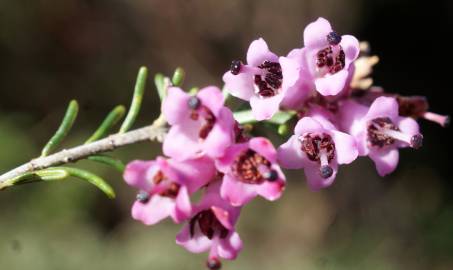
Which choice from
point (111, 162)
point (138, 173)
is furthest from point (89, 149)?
point (138, 173)

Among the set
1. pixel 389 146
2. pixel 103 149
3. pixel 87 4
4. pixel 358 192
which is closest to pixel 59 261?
pixel 87 4

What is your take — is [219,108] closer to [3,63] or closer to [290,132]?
[290,132]

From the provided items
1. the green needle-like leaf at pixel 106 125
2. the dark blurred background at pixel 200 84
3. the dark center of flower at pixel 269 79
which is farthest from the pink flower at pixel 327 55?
the dark blurred background at pixel 200 84

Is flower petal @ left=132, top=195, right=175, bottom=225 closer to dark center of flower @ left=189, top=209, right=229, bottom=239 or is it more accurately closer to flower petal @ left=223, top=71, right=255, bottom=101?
dark center of flower @ left=189, top=209, right=229, bottom=239

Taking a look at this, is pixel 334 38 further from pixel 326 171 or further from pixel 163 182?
pixel 163 182

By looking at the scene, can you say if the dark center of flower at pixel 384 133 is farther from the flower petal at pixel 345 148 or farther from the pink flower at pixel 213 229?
the pink flower at pixel 213 229

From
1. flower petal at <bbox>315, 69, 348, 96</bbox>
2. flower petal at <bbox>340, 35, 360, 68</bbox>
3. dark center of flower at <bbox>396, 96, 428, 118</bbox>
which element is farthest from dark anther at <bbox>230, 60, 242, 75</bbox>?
dark center of flower at <bbox>396, 96, 428, 118</bbox>
